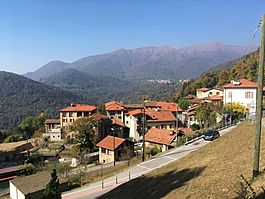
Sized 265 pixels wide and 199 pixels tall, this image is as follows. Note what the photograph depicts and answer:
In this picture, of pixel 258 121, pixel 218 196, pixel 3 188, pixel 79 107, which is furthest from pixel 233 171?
pixel 79 107

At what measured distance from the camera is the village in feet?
125

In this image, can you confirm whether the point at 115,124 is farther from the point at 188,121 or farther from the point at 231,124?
the point at 231,124

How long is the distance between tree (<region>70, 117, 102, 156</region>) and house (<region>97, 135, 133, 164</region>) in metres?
6.02

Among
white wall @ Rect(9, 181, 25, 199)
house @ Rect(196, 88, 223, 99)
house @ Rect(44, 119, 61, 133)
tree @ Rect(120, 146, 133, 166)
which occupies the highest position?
house @ Rect(196, 88, 223, 99)

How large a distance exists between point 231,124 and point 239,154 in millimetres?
23414

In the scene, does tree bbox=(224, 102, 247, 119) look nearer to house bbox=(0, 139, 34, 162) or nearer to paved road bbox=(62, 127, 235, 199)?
paved road bbox=(62, 127, 235, 199)

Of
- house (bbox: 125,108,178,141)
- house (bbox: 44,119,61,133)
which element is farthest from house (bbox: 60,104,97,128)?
house (bbox: 125,108,178,141)

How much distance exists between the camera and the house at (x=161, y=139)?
37250mm

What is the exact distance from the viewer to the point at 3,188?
109ft

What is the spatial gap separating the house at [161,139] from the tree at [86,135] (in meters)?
15.3

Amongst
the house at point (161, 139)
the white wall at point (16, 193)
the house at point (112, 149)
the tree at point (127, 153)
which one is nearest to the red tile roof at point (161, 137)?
the house at point (161, 139)

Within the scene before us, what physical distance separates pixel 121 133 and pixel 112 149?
64.6 feet

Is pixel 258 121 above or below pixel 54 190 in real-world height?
above

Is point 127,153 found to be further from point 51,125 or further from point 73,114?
point 51,125
